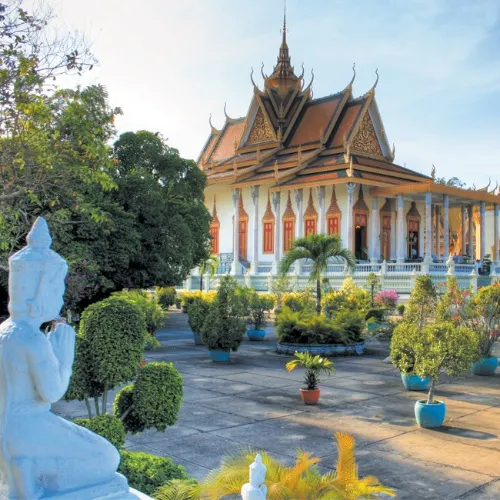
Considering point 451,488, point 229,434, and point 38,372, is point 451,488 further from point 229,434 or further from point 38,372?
point 38,372

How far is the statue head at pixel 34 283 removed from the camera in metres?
2.44

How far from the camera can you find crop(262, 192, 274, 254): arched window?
110ft

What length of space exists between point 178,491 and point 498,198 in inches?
1224

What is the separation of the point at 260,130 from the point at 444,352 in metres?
29.9

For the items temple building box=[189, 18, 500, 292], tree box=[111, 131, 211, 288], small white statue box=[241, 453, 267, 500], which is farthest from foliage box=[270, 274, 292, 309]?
small white statue box=[241, 453, 267, 500]

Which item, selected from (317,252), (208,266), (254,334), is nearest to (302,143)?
(208,266)

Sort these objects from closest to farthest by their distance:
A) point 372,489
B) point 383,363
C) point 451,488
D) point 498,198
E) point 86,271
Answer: point 372,489, point 451,488, point 383,363, point 86,271, point 498,198

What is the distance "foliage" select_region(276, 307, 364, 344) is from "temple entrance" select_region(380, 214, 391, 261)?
17.3 m

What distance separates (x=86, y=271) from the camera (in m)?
13.6

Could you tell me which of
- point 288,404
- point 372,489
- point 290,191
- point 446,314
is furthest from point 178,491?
point 290,191

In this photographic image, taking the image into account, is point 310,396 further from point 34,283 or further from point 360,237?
point 360,237

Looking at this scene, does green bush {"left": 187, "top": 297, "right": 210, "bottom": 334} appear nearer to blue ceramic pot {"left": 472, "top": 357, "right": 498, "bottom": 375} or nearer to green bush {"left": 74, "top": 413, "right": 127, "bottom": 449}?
blue ceramic pot {"left": 472, "top": 357, "right": 498, "bottom": 375}

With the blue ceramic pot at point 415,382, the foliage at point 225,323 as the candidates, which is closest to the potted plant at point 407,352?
the blue ceramic pot at point 415,382

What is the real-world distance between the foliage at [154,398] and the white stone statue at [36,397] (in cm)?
209
